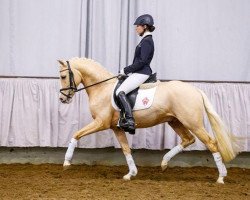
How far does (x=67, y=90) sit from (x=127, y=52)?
5.27 ft

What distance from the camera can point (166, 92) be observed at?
19.4ft

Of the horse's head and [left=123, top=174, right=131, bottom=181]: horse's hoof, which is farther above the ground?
the horse's head

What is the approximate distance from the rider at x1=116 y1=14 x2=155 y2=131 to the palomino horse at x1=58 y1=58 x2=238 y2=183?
0.66ft

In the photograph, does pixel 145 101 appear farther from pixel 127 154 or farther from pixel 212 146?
pixel 212 146

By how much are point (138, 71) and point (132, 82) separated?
0.17m

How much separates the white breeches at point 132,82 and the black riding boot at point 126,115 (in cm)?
8

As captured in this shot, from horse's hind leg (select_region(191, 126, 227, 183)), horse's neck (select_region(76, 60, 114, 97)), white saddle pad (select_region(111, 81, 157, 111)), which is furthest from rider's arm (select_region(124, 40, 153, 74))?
horse's hind leg (select_region(191, 126, 227, 183))

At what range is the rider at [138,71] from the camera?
19.0 feet

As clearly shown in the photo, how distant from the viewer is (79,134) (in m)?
5.78

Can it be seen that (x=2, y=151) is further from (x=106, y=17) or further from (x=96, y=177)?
(x=106, y=17)

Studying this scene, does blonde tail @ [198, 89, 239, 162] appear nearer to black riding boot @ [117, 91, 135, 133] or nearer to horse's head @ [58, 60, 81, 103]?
black riding boot @ [117, 91, 135, 133]

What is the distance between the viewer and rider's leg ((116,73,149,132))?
5747mm

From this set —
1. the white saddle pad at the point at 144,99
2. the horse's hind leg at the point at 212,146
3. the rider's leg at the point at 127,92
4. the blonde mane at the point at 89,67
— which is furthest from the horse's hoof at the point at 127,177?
the blonde mane at the point at 89,67

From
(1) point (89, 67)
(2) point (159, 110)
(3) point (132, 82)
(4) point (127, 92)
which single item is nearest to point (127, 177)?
(2) point (159, 110)
